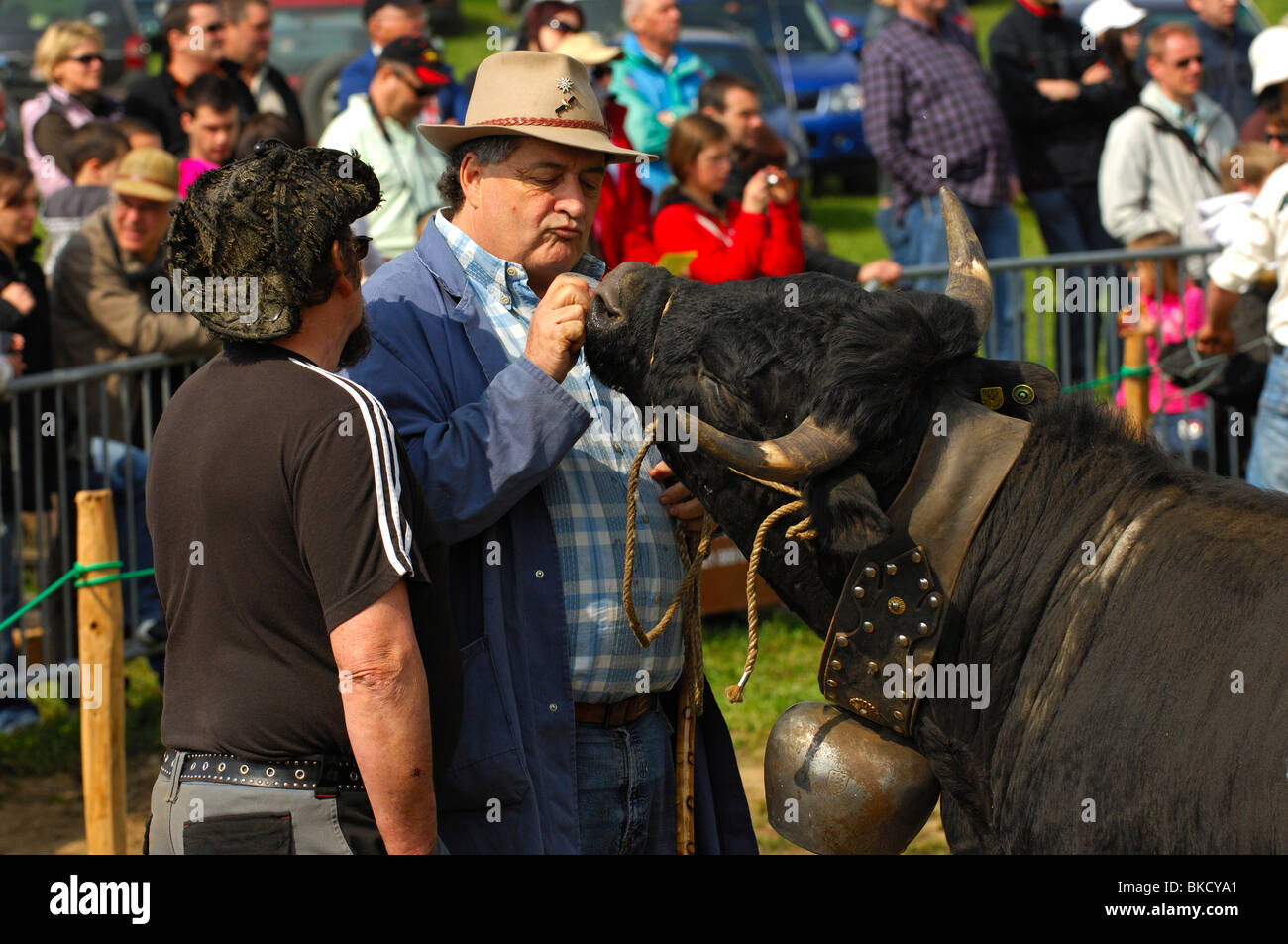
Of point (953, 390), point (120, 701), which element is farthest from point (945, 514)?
point (120, 701)

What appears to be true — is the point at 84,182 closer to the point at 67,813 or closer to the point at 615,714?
the point at 67,813

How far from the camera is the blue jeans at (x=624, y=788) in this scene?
342 cm

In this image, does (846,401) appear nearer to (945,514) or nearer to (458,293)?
(945,514)

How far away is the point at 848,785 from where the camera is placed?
3191 mm

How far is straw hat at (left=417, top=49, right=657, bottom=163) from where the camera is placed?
3.50 meters

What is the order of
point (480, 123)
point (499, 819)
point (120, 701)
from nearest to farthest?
point (499, 819) < point (480, 123) < point (120, 701)

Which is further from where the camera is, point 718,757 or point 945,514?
point 718,757

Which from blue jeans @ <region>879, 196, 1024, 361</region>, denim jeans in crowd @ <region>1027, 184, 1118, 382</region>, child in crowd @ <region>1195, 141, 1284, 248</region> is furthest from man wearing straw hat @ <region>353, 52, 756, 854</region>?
denim jeans in crowd @ <region>1027, 184, 1118, 382</region>

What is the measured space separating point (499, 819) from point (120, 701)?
118 inches

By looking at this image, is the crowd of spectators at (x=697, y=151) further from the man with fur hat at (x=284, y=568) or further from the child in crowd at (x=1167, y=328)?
the man with fur hat at (x=284, y=568)

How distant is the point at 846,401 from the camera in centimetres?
303

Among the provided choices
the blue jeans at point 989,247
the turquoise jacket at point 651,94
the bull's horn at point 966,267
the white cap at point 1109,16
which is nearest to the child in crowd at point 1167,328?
the blue jeans at point 989,247

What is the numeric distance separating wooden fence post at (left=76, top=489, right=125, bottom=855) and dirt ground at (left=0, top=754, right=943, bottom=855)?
19cm

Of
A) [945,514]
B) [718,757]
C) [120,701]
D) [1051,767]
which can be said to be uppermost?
[945,514]
